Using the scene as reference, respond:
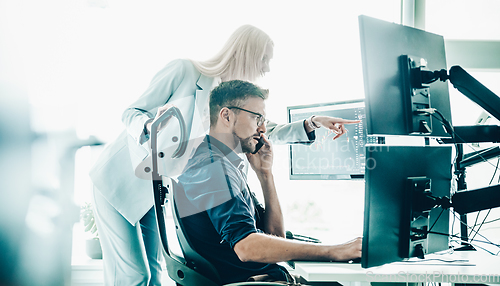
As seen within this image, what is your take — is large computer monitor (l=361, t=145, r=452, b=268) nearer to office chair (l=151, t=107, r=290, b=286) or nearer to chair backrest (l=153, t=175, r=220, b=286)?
office chair (l=151, t=107, r=290, b=286)

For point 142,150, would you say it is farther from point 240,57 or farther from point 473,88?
point 473,88

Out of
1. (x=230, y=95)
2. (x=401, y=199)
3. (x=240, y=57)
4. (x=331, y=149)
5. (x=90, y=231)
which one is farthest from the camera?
(x=90, y=231)

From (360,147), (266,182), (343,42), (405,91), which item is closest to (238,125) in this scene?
(266,182)

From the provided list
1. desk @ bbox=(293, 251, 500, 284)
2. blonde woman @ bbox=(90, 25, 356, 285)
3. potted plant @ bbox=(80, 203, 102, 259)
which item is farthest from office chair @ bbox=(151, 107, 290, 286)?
potted plant @ bbox=(80, 203, 102, 259)

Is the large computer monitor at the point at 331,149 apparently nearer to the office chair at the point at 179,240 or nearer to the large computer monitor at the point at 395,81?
the large computer monitor at the point at 395,81

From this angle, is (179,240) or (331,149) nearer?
(179,240)

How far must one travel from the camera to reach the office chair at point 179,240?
2.54 feet

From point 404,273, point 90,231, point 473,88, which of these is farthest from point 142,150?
point 473,88

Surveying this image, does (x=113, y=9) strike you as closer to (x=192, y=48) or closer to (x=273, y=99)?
(x=192, y=48)

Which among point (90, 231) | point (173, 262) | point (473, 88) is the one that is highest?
point (473, 88)

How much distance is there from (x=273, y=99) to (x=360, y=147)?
637 mm

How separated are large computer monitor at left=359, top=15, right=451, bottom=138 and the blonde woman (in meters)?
0.45

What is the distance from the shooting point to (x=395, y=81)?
0.79 meters

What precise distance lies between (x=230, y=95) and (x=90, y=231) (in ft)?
4.26
